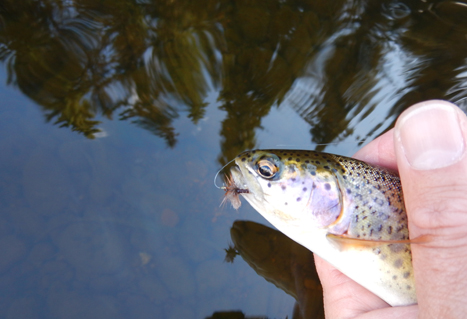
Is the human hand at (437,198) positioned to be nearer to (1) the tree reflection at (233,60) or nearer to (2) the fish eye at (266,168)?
(2) the fish eye at (266,168)

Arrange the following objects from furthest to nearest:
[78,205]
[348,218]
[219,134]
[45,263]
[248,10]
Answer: [248,10]
[219,134]
[78,205]
[45,263]
[348,218]

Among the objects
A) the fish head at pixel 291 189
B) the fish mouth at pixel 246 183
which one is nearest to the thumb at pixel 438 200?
the fish head at pixel 291 189

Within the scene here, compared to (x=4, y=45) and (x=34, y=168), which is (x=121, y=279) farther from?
(x=4, y=45)

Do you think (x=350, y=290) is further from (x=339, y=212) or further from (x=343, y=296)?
(x=339, y=212)

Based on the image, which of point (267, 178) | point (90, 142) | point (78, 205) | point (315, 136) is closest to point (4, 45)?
point (90, 142)

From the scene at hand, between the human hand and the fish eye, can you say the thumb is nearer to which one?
the human hand

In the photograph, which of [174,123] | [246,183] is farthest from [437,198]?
[174,123]

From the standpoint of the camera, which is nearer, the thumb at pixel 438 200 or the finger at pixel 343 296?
the thumb at pixel 438 200
